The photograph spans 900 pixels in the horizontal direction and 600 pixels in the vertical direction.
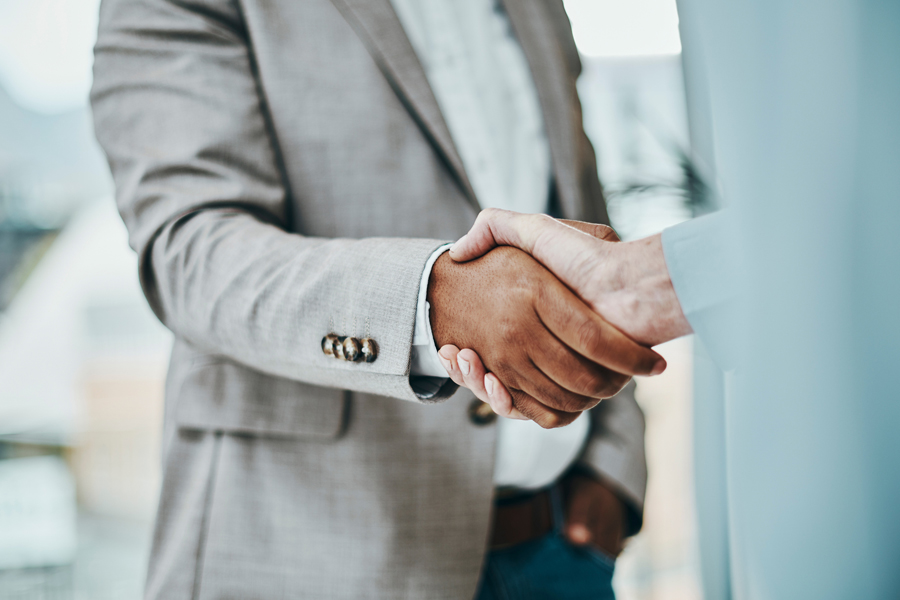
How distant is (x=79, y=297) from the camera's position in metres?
1.39

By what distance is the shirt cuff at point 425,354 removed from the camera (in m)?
0.44

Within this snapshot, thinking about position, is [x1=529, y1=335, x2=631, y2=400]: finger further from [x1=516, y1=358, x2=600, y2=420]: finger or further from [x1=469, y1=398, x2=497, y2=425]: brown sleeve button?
[x1=469, y1=398, x2=497, y2=425]: brown sleeve button

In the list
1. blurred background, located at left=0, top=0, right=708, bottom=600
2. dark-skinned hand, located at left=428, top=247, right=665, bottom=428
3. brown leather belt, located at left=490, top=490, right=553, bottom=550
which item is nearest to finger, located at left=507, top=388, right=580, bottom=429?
dark-skinned hand, located at left=428, top=247, right=665, bottom=428

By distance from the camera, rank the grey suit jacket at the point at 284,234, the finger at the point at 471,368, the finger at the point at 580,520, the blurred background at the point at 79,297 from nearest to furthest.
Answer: the finger at the point at 471,368 → the grey suit jacket at the point at 284,234 → the finger at the point at 580,520 → the blurred background at the point at 79,297

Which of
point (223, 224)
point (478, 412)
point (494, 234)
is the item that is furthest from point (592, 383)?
point (223, 224)

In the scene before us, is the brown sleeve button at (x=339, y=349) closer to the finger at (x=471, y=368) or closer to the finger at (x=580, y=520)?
the finger at (x=471, y=368)

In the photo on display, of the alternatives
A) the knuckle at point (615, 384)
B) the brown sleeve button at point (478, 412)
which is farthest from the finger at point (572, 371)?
the brown sleeve button at point (478, 412)

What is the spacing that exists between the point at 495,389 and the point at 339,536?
0.30 m

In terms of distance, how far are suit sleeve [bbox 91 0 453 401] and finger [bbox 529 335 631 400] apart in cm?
11

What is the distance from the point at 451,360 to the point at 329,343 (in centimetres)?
12

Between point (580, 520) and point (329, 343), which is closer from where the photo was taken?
point (329, 343)

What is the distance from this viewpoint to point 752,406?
347 mm

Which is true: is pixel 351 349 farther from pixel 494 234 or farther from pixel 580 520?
pixel 580 520

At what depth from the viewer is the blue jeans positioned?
770mm
